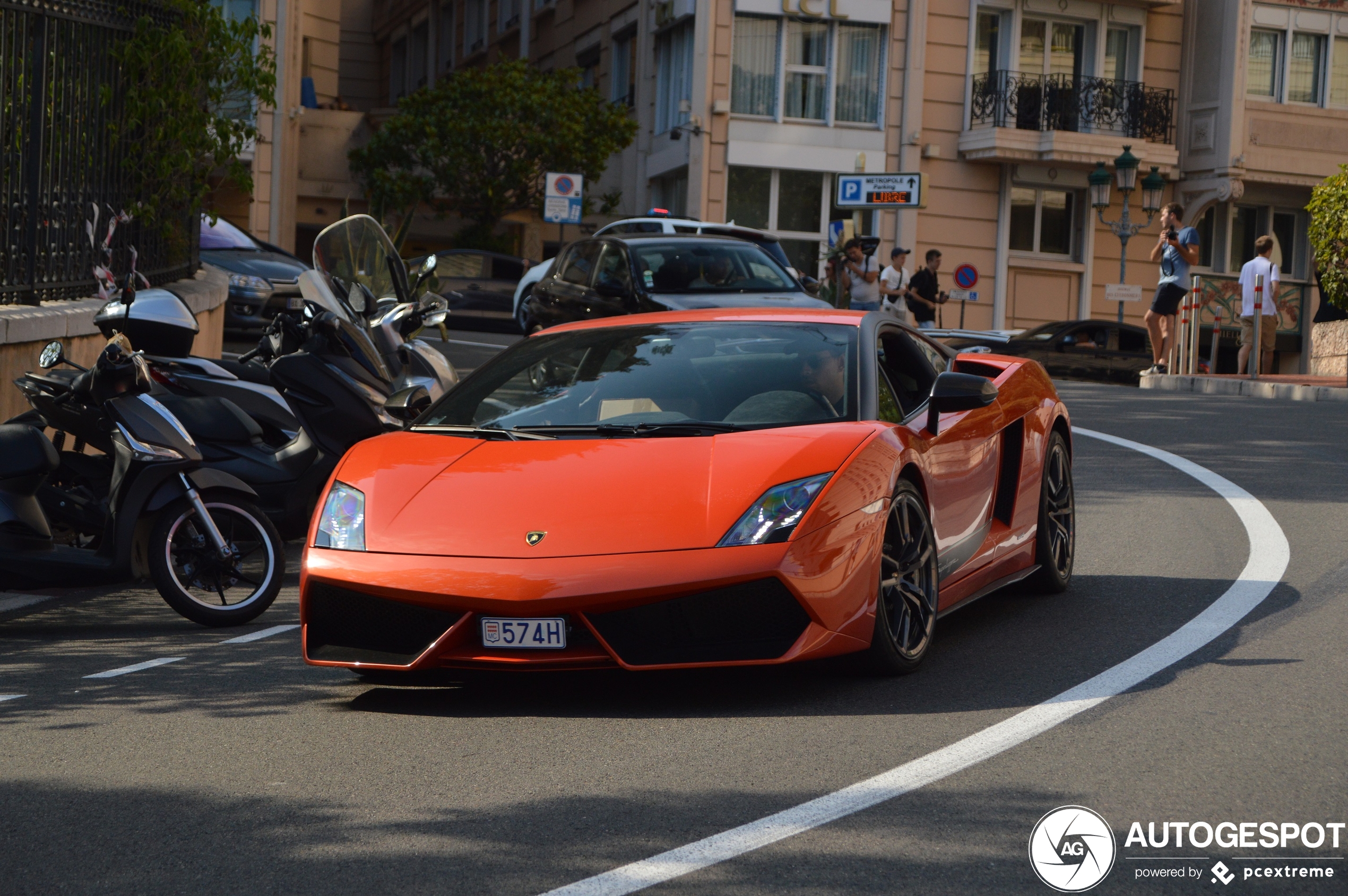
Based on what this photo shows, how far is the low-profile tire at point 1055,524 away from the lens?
777cm

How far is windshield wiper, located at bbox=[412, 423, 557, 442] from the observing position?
6266mm

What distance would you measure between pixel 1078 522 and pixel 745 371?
13.8 feet

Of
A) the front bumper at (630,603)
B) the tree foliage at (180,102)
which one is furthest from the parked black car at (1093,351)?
the front bumper at (630,603)

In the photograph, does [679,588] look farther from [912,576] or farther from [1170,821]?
[1170,821]

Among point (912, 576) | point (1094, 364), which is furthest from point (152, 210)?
A: point (1094, 364)

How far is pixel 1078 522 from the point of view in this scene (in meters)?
10.2

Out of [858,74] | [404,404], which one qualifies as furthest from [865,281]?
[404,404]

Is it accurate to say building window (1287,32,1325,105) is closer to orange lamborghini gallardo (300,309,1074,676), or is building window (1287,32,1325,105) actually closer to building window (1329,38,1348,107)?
building window (1329,38,1348,107)

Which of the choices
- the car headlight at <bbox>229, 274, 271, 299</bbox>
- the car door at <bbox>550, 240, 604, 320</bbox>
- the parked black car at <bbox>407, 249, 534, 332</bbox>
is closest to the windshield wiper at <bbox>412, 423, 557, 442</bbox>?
the car door at <bbox>550, 240, 604, 320</bbox>

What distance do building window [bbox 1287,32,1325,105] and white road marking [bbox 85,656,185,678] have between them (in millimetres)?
36073

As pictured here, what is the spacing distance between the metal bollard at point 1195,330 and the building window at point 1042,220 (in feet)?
50.7

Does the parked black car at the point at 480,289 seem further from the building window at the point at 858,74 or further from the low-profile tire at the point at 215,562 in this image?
the low-profile tire at the point at 215,562

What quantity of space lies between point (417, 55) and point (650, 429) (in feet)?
172

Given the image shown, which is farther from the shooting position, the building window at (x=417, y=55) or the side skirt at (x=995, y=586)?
the building window at (x=417, y=55)
